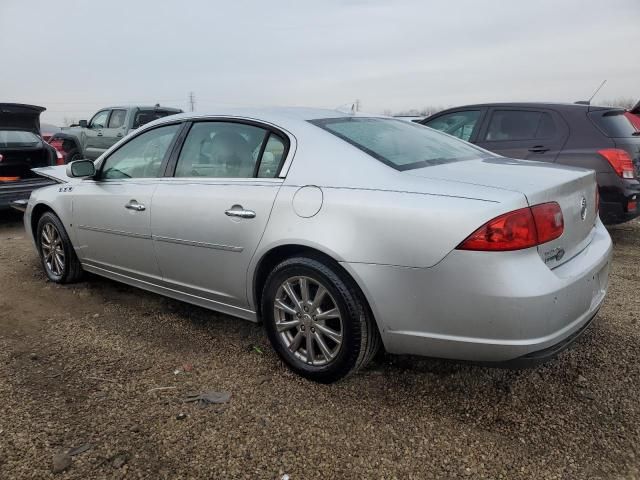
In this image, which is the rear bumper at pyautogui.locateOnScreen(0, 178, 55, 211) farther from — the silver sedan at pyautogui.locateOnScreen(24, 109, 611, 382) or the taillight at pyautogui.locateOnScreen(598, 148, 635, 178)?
the taillight at pyautogui.locateOnScreen(598, 148, 635, 178)

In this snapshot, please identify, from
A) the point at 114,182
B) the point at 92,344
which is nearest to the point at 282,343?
the point at 92,344

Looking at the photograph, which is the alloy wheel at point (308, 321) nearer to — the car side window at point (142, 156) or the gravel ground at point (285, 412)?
the gravel ground at point (285, 412)

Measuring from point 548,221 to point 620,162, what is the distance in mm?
3495

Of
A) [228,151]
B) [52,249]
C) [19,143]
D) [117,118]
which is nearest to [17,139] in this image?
[19,143]

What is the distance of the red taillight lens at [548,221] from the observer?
2.19m

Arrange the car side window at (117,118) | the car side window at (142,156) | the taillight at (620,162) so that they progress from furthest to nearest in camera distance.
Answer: the car side window at (117,118), the taillight at (620,162), the car side window at (142,156)

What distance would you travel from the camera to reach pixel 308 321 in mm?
2691

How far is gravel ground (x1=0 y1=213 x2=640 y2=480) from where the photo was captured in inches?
82.9

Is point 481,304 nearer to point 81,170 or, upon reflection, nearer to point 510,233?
point 510,233

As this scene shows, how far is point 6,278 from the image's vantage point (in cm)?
464

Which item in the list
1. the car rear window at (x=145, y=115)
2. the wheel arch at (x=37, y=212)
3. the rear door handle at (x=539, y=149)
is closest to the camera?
the wheel arch at (x=37, y=212)

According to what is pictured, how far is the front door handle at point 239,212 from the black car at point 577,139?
386 cm

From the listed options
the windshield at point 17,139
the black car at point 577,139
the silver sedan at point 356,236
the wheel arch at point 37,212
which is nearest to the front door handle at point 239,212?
the silver sedan at point 356,236

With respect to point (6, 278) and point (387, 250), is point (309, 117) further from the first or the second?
point (6, 278)
